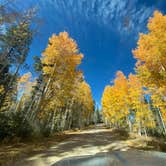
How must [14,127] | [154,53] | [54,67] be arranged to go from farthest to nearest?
[54,67] < [14,127] < [154,53]

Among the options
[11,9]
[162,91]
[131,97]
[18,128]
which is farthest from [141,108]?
[11,9]

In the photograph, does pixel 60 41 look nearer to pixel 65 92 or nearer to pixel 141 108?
pixel 65 92

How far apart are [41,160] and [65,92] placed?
8372mm

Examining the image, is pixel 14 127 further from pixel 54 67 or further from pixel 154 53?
pixel 154 53

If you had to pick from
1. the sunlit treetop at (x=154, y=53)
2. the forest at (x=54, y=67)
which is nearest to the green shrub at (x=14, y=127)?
the forest at (x=54, y=67)

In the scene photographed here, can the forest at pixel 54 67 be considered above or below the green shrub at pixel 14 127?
above

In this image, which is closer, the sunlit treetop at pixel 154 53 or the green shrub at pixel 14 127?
the sunlit treetop at pixel 154 53

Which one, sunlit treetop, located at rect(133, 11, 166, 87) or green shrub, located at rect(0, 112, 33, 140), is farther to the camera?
green shrub, located at rect(0, 112, 33, 140)

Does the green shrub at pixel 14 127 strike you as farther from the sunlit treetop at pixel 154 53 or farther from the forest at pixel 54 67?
the sunlit treetop at pixel 154 53

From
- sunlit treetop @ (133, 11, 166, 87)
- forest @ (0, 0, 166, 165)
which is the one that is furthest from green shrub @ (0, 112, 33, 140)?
sunlit treetop @ (133, 11, 166, 87)

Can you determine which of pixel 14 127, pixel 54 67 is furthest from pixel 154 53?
pixel 14 127

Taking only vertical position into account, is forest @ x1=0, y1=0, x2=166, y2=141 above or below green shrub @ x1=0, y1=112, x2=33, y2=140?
above

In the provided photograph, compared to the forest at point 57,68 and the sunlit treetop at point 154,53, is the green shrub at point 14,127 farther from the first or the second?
the sunlit treetop at point 154,53

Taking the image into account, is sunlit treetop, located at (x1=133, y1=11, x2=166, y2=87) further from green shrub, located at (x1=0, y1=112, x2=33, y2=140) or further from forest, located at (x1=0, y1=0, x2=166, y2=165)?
green shrub, located at (x1=0, y1=112, x2=33, y2=140)
